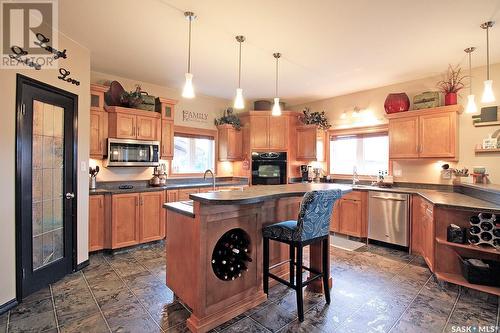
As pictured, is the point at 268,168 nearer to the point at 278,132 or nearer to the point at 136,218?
the point at 278,132

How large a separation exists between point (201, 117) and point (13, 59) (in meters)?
3.32

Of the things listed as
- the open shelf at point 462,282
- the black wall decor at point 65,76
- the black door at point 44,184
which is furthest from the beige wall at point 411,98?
the black door at point 44,184

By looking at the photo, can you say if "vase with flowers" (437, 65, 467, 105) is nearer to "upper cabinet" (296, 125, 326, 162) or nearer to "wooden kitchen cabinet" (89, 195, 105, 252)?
"upper cabinet" (296, 125, 326, 162)

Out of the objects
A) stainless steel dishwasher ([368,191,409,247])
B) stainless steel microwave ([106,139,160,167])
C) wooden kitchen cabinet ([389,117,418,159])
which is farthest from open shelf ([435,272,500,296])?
stainless steel microwave ([106,139,160,167])

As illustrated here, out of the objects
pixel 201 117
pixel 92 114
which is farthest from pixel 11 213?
pixel 201 117

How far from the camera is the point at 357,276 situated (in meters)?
3.03

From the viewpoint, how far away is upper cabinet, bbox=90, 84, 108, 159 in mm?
3756

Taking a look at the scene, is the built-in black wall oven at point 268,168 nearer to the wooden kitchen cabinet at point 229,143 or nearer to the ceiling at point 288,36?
the wooden kitchen cabinet at point 229,143

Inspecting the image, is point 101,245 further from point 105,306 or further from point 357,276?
point 357,276

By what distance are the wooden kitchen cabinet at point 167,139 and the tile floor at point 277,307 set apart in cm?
207

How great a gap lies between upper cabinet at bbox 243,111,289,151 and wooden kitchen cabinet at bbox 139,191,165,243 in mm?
2287

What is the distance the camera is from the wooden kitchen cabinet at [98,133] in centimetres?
378

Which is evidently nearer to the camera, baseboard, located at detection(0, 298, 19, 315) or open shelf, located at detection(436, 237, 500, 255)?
baseboard, located at detection(0, 298, 19, 315)

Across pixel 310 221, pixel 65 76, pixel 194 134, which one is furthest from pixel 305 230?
pixel 194 134
